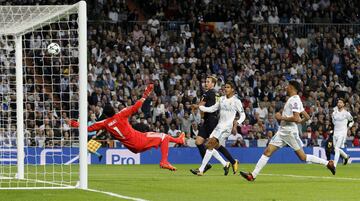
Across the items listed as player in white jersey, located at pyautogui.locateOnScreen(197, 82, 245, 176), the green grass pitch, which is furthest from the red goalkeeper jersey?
player in white jersey, located at pyautogui.locateOnScreen(197, 82, 245, 176)

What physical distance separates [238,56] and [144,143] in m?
20.2

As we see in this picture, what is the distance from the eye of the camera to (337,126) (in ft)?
102

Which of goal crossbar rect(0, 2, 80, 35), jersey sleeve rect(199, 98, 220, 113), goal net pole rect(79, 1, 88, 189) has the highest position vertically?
goal crossbar rect(0, 2, 80, 35)

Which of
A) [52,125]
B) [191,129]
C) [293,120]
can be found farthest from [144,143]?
[191,129]

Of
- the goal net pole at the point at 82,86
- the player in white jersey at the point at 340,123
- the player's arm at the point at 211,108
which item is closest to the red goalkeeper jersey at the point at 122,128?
the player's arm at the point at 211,108

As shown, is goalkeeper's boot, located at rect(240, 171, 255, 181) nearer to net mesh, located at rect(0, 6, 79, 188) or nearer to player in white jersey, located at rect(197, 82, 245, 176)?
player in white jersey, located at rect(197, 82, 245, 176)

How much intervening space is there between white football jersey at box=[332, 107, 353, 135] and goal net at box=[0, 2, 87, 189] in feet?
26.2

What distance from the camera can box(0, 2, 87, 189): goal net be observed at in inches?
703

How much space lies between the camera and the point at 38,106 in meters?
31.0

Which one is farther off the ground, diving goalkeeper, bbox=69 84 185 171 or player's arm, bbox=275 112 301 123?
player's arm, bbox=275 112 301 123

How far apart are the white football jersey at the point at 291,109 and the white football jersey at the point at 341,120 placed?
33.0ft

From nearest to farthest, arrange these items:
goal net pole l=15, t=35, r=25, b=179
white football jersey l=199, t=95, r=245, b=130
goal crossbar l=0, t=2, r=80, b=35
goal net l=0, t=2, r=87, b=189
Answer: goal net l=0, t=2, r=87, b=189 < goal crossbar l=0, t=2, r=80, b=35 < goal net pole l=15, t=35, r=25, b=179 < white football jersey l=199, t=95, r=245, b=130

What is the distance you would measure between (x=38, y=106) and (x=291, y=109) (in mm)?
12467

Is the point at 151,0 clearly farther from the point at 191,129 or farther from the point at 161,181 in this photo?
the point at 161,181
